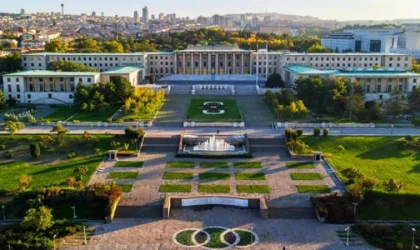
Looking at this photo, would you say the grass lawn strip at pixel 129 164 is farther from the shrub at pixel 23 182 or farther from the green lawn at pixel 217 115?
the green lawn at pixel 217 115

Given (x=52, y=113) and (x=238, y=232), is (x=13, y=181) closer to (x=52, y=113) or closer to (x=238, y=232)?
(x=238, y=232)

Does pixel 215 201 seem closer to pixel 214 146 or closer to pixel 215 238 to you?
pixel 215 238

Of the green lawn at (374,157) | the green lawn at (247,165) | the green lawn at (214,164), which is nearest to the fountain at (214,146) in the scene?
the green lawn at (214,164)

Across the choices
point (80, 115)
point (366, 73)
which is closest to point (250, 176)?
point (80, 115)

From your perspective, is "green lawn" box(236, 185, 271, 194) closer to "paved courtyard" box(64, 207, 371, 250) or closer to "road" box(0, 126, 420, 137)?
"paved courtyard" box(64, 207, 371, 250)

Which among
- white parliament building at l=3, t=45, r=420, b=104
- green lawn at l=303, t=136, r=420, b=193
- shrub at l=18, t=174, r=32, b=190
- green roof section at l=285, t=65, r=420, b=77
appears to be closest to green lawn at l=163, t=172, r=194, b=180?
shrub at l=18, t=174, r=32, b=190

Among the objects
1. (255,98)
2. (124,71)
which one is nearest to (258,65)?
(255,98)
